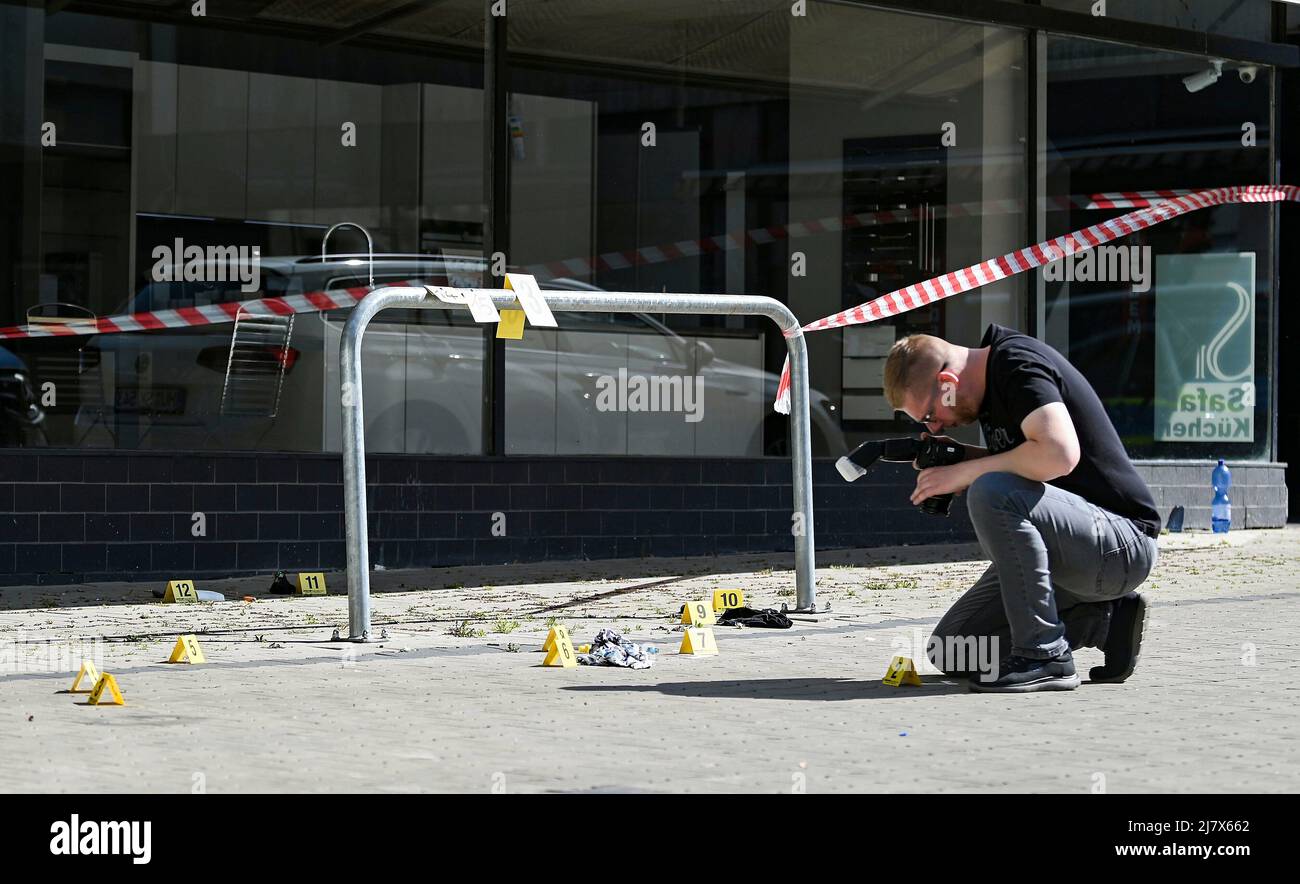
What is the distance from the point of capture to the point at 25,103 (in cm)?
1156

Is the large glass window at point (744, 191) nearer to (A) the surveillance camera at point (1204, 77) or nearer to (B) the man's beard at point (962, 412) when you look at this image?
(A) the surveillance camera at point (1204, 77)

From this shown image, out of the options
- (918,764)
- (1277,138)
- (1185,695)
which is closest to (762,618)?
(1185,695)

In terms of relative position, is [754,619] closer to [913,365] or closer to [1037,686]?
[1037,686]

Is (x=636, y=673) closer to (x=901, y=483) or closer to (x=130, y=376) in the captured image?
(x=130, y=376)

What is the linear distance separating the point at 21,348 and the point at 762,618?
498 centimetres

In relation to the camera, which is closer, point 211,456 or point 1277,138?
point 211,456

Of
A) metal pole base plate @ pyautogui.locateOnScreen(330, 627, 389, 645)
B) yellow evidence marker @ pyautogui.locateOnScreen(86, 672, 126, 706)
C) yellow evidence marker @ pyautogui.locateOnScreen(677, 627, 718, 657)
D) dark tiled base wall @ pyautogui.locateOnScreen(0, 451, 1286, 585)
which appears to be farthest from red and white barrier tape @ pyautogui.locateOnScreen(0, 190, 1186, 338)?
yellow evidence marker @ pyautogui.locateOnScreen(86, 672, 126, 706)

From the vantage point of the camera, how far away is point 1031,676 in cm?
694

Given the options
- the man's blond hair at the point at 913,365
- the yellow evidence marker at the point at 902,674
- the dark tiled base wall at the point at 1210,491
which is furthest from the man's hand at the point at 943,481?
the dark tiled base wall at the point at 1210,491

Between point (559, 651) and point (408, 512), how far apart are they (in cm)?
474

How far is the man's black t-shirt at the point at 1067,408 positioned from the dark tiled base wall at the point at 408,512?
236 inches

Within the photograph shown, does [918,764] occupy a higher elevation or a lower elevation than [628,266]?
lower

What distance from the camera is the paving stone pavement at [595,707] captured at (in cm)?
522
